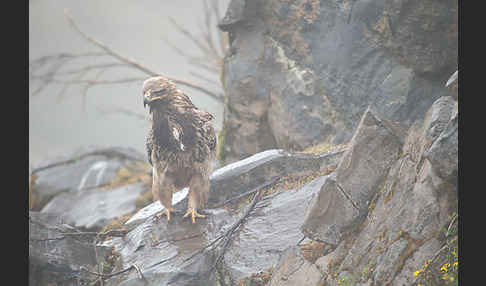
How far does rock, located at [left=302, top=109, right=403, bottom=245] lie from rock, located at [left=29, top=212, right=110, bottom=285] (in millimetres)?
2254

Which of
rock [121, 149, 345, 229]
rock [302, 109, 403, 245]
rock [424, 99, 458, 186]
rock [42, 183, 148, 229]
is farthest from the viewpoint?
rock [42, 183, 148, 229]

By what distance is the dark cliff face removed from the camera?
189 inches

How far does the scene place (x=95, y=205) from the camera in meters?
8.47

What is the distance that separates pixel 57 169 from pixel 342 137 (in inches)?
294

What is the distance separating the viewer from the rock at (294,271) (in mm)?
2725

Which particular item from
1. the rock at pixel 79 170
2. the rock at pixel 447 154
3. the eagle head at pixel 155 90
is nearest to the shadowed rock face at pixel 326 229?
the rock at pixel 447 154

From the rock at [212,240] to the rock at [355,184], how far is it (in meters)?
0.49

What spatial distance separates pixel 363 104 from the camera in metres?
5.41

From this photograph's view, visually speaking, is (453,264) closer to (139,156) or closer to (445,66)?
(445,66)

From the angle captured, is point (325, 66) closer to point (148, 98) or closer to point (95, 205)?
point (148, 98)

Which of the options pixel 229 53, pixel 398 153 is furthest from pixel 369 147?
pixel 229 53

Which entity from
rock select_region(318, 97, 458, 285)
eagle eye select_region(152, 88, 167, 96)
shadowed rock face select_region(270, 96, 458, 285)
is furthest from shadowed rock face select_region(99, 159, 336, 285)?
eagle eye select_region(152, 88, 167, 96)

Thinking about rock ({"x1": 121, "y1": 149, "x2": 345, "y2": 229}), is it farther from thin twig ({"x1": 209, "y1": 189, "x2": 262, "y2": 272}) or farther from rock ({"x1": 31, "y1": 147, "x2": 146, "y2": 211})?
rock ({"x1": 31, "y1": 147, "x2": 146, "y2": 211})

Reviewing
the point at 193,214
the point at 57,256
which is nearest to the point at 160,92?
the point at 193,214
